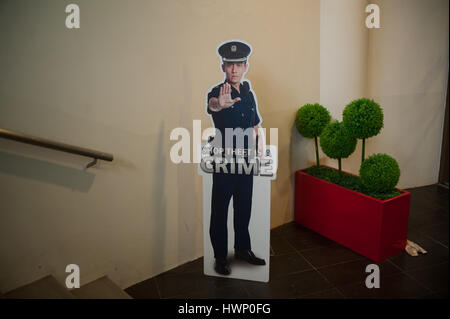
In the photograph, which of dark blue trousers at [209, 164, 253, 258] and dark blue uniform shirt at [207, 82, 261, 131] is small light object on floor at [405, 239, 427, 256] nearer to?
dark blue trousers at [209, 164, 253, 258]

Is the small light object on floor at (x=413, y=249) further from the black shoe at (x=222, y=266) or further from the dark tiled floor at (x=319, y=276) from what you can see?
the black shoe at (x=222, y=266)

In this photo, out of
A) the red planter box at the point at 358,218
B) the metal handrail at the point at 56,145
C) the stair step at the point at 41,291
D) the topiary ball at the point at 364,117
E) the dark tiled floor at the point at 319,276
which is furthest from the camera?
the red planter box at the point at 358,218

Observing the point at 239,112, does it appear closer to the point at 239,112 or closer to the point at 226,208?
the point at 239,112

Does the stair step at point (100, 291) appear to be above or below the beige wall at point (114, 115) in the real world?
below

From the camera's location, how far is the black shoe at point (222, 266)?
3176 mm

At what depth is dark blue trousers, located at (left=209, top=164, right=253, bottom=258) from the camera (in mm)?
3031

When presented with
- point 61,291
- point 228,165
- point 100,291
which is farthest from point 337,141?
point 61,291

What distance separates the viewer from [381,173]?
3326mm

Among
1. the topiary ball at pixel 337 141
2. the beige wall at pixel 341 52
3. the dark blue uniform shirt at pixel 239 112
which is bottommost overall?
the topiary ball at pixel 337 141

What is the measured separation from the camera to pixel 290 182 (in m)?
4.23

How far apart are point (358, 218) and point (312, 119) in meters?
1.05

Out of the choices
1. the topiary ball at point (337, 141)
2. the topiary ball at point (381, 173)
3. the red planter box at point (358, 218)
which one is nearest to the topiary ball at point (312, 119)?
the topiary ball at point (337, 141)

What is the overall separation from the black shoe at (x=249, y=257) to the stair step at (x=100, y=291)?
0.92 metres
